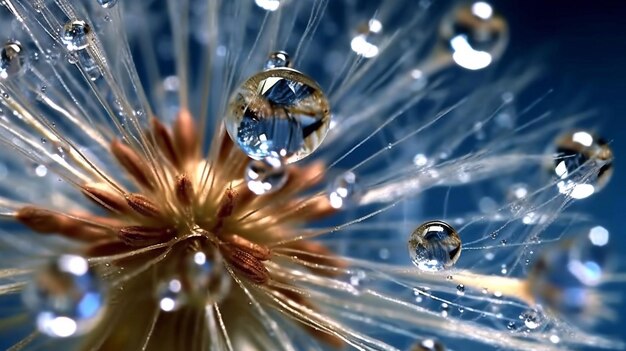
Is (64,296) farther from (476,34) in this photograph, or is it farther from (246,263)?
(476,34)

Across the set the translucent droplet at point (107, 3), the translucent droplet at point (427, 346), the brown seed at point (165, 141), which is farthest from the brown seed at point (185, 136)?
the translucent droplet at point (427, 346)

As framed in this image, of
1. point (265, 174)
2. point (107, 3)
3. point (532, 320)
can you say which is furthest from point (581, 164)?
point (107, 3)

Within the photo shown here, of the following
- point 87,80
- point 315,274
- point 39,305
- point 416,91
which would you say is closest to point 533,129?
point 416,91

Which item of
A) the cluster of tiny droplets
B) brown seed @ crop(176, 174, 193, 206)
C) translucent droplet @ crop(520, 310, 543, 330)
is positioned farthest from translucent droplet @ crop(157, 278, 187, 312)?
translucent droplet @ crop(520, 310, 543, 330)

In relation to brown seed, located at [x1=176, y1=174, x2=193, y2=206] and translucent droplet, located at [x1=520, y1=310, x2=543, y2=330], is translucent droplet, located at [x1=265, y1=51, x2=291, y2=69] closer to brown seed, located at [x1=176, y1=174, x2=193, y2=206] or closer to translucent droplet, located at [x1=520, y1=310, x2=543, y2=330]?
brown seed, located at [x1=176, y1=174, x2=193, y2=206]

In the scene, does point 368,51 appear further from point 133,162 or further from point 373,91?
point 133,162

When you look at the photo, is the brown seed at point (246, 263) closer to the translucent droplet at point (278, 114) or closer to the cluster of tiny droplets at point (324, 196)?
the cluster of tiny droplets at point (324, 196)
